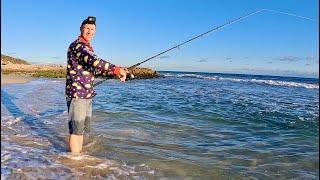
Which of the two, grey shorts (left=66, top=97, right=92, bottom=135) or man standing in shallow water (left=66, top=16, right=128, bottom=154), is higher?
man standing in shallow water (left=66, top=16, right=128, bottom=154)

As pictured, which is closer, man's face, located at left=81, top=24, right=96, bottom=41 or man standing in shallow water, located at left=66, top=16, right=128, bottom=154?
man standing in shallow water, located at left=66, top=16, right=128, bottom=154

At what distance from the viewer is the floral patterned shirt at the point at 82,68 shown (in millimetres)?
5660

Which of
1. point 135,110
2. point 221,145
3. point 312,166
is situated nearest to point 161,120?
point 135,110

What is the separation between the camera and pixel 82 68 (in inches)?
229

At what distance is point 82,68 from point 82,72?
0.06m

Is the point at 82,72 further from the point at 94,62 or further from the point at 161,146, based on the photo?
the point at 161,146

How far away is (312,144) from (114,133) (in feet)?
13.1

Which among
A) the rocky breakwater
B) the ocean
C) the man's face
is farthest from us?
the rocky breakwater

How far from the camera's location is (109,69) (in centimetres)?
568

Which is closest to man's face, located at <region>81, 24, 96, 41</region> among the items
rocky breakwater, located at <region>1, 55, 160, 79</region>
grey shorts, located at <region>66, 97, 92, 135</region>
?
grey shorts, located at <region>66, 97, 92, 135</region>

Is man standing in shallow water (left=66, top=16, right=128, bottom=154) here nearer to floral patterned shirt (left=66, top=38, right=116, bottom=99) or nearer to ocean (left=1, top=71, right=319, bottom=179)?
floral patterned shirt (left=66, top=38, right=116, bottom=99)

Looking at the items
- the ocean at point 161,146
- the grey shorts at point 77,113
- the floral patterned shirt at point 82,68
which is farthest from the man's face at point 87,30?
the ocean at point 161,146

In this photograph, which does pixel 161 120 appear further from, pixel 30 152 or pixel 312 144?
pixel 30 152

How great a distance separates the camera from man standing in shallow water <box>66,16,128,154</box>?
5684 millimetres
